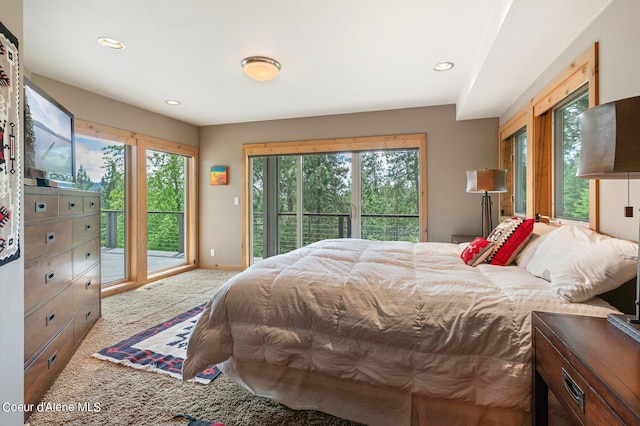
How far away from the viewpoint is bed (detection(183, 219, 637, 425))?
4.17ft

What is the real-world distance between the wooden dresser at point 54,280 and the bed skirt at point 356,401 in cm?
109

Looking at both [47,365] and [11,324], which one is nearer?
[11,324]

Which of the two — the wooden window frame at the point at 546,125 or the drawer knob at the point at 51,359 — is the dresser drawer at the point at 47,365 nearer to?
the drawer knob at the point at 51,359

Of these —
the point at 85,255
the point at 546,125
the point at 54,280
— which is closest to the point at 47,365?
the point at 54,280

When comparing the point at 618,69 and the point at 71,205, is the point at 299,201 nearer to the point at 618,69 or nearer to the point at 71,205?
the point at 71,205

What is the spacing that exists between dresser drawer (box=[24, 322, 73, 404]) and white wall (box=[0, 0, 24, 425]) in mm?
309

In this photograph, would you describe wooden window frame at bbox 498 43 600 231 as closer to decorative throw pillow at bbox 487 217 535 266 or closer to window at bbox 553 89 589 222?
window at bbox 553 89 589 222

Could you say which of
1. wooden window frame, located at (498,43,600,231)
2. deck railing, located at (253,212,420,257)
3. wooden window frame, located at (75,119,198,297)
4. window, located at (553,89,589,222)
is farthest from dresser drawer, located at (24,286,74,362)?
window, located at (553,89,589,222)

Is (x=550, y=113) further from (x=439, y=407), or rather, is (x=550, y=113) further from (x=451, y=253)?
(x=439, y=407)

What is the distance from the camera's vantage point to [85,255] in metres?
2.60

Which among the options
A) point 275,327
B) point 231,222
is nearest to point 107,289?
point 231,222

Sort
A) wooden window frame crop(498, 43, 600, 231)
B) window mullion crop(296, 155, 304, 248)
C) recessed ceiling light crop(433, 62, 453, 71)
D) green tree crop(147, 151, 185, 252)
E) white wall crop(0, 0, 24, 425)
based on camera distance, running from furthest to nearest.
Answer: window mullion crop(296, 155, 304, 248) → green tree crop(147, 151, 185, 252) → recessed ceiling light crop(433, 62, 453, 71) → wooden window frame crop(498, 43, 600, 231) → white wall crop(0, 0, 24, 425)

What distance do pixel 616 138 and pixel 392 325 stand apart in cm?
103

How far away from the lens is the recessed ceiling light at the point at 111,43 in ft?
7.84
